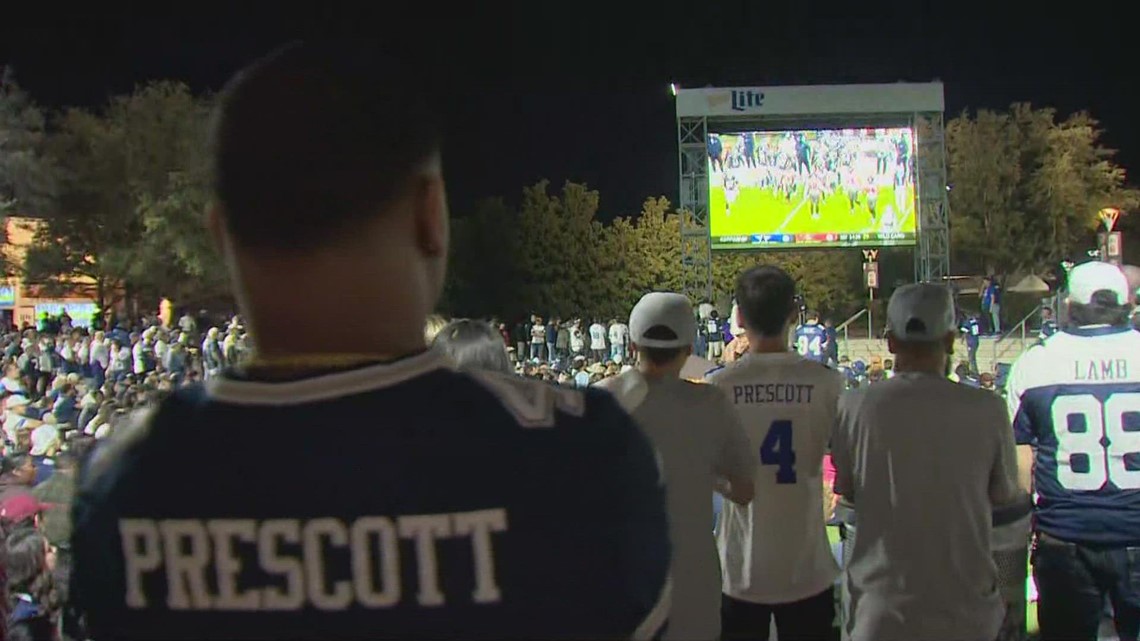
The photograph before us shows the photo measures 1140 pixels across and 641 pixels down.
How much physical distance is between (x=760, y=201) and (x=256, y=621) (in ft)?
94.4

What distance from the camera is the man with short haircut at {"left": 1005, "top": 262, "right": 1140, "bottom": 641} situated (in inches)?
135

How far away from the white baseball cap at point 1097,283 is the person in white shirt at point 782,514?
35.4 inches

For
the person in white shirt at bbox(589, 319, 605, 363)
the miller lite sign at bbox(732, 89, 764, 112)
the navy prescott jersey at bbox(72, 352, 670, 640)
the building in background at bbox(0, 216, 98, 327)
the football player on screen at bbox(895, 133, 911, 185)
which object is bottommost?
the person in white shirt at bbox(589, 319, 605, 363)

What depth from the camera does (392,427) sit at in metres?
1.01

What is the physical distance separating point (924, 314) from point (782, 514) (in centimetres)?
80

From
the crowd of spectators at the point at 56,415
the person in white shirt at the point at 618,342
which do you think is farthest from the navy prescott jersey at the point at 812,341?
the crowd of spectators at the point at 56,415

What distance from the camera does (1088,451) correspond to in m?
3.47

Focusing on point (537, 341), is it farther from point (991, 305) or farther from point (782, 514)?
point (782, 514)

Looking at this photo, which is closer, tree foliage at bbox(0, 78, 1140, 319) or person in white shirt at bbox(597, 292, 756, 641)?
person in white shirt at bbox(597, 292, 756, 641)

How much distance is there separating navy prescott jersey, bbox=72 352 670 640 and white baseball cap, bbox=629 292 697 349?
220 cm

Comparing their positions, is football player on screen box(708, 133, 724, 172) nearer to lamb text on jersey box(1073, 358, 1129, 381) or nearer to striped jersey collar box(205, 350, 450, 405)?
lamb text on jersey box(1073, 358, 1129, 381)

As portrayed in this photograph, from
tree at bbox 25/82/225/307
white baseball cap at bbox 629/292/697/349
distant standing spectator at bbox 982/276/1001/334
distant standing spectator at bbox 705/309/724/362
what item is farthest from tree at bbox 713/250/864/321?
white baseball cap at bbox 629/292/697/349

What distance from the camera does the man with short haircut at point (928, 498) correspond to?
118 inches

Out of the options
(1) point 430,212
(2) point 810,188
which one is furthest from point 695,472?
(2) point 810,188
